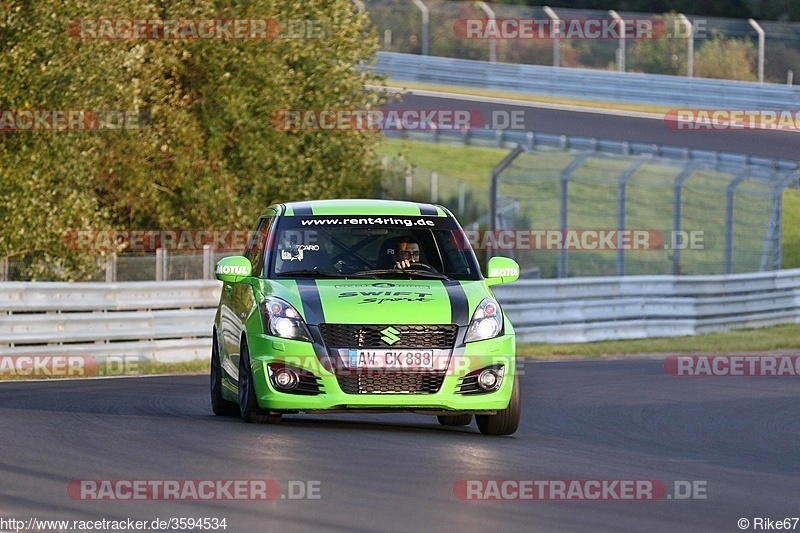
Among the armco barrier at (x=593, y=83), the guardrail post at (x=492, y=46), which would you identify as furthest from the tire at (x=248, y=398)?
the guardrail post at (x=492, y=46)

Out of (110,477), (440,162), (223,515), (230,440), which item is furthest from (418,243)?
(440,162)

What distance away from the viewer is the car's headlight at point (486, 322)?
10570 millimetres

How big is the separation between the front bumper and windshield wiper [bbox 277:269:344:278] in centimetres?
66

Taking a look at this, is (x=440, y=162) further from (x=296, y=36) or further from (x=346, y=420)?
(x=346, y=420)

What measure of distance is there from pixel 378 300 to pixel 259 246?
1.81 meters

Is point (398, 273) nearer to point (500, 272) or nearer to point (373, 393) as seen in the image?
point (500, 272)

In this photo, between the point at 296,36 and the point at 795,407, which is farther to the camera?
the point at 296,36

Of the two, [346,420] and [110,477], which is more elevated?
[110,477]

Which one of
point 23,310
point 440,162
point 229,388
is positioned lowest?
point 440,162

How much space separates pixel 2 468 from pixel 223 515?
190cm

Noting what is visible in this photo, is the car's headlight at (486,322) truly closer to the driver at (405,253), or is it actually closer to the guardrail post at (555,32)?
the driver at (405,253)

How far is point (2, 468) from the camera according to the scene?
8.55 metres

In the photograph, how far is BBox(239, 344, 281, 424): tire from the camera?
1076cm

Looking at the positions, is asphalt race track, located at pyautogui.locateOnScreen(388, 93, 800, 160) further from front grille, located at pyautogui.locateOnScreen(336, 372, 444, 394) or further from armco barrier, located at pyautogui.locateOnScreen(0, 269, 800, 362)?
front grille, located at pyautogui.locateOnScreen(336, 372, 444, 394)
